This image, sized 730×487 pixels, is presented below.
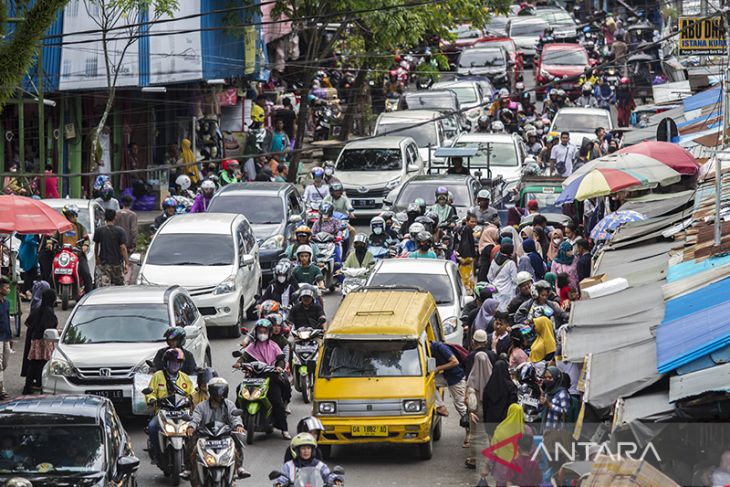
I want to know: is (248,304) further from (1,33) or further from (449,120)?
(449,120)

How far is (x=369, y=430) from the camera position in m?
16.1

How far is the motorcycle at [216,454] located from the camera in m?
14.1

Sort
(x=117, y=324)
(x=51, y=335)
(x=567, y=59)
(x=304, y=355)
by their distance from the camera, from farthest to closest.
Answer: (x=567, y=59) < (x=304, y=355) < (x=117, y=324) < (x=51, y=335)

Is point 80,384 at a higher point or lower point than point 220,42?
lower

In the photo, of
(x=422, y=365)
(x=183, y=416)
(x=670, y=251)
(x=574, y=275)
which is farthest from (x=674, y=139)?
(x=183, y=416)

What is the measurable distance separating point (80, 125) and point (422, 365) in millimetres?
18235

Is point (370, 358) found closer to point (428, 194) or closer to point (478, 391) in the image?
point (478, 391)

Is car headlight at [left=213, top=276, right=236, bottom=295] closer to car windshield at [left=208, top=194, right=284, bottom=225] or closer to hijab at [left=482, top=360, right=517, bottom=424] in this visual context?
car windshield at [left=208, top=194, right=284, bottom=225]

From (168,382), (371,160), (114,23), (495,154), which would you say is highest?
(114,23)

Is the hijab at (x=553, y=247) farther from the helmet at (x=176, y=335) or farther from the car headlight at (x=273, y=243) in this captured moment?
the helmet at (x=176, y=335)

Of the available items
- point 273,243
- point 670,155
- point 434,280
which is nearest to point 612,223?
point 670,155

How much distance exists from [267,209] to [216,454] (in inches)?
535

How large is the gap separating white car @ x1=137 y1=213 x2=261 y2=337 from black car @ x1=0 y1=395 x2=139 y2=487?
29.0ft

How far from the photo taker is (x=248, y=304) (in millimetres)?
24078
